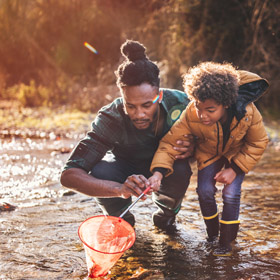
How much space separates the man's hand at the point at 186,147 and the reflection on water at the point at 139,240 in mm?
552

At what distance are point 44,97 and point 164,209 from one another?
29.6 feet

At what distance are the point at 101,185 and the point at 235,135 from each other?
90 centimetres

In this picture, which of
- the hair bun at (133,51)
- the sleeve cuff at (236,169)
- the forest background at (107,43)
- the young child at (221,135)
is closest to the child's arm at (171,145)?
the young child at (221,135)

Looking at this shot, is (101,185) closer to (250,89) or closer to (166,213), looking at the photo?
(166,213)

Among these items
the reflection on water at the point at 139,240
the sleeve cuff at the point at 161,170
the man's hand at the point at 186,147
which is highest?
the man's hand at the point at 186,147

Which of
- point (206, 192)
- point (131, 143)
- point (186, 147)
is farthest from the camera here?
point (131, 143)

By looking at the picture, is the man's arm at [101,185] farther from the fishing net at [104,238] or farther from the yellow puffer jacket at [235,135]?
the yellow puffer jacket at [235,135]

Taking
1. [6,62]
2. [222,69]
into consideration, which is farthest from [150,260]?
[6,62]

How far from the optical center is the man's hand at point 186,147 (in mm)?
2725

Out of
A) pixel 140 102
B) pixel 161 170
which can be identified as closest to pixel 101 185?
pixel 161 170

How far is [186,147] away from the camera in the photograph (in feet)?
9.09

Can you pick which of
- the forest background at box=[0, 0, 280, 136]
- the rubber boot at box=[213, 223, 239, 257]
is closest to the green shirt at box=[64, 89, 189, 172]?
the rubber boot at box=[213, 223, 239, 257]

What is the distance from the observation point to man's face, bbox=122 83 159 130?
8.34 ft

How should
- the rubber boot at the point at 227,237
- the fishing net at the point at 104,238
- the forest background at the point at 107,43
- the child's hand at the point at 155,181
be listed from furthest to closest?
the forest background at the point at 107,43 → the rubber boot at the point at 227,237 → the child's hand at the point at 155,181 → the fishing net at the point at 104,238
